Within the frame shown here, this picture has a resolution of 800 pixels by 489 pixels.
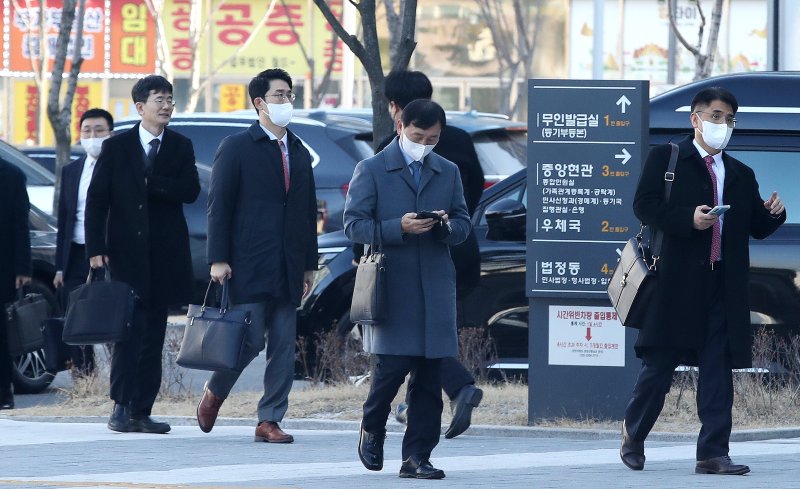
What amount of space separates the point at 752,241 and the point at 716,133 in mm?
2644

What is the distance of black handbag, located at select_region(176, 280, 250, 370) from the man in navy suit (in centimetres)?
202

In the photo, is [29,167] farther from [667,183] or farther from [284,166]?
[667,183]

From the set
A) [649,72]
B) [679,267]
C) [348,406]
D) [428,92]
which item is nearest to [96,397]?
[348,406]

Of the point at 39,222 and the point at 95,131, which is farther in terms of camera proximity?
the point at 39,222

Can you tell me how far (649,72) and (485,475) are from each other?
97.1 ft

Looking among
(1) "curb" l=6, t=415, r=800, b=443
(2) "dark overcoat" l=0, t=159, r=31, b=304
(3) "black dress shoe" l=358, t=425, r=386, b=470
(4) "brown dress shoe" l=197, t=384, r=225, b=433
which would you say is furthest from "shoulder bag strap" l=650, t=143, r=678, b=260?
(2) "dark overcoat" l=0, t=159, r=31, b=304

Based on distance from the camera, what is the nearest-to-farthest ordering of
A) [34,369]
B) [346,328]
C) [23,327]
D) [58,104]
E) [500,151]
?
[23,327]
[346,328]
[34,369]
[500,151]
[58,104]

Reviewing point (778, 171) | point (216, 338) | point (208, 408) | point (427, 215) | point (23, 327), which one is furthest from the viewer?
point (23, 327)

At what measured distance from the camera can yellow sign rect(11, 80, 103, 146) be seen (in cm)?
3641

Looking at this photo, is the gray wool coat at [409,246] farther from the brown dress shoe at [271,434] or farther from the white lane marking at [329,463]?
the brown dress shoe at [271,434]

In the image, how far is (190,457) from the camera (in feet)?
27.0

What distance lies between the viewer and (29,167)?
51.7 feet

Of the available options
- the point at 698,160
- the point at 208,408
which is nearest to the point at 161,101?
the point at 208,408

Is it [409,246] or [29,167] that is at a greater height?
[29,167]
